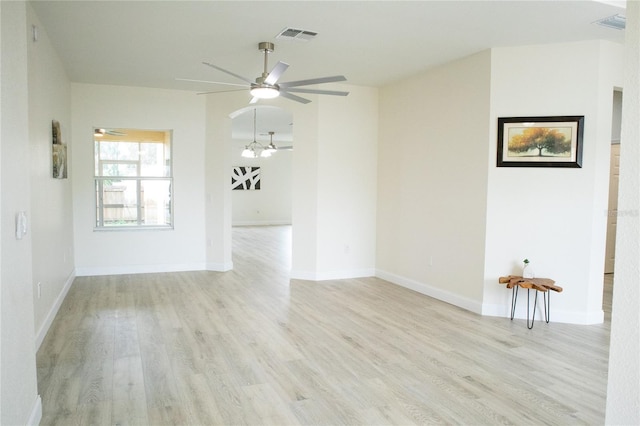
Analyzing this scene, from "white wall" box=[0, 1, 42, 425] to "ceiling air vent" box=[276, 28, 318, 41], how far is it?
2.23m

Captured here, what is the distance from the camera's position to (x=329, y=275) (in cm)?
638

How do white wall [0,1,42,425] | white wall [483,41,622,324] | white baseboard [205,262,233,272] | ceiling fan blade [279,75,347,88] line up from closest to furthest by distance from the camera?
white wall [0,1,42,425] < ceiling fan blade [279,75,347,88] < white wall [483,41,622,324] < white baseboard [205,262,233,272]

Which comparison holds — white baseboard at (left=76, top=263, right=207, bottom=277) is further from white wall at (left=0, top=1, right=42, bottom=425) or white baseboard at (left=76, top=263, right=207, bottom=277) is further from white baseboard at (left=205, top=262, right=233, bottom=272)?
white wall at (left=0, top=1, right=42, bottom=425)

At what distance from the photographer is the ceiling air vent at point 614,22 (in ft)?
12.0

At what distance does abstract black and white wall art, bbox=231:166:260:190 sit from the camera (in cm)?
1380

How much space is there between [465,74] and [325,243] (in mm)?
2808

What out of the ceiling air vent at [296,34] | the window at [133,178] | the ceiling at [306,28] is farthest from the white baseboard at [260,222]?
the ceiling air vent at [296,34]

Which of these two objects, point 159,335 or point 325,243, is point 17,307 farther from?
point 325,243

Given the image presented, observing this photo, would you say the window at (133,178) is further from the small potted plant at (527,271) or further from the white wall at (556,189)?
the small potted plant at (527,271)

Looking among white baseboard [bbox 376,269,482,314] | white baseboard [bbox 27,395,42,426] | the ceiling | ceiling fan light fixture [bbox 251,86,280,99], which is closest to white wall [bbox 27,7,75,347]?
the ceiling

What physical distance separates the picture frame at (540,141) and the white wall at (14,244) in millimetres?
4013

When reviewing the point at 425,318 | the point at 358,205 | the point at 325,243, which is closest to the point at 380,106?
the point at 358,205

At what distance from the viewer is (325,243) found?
6.36m

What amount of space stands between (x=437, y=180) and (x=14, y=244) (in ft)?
14.1
